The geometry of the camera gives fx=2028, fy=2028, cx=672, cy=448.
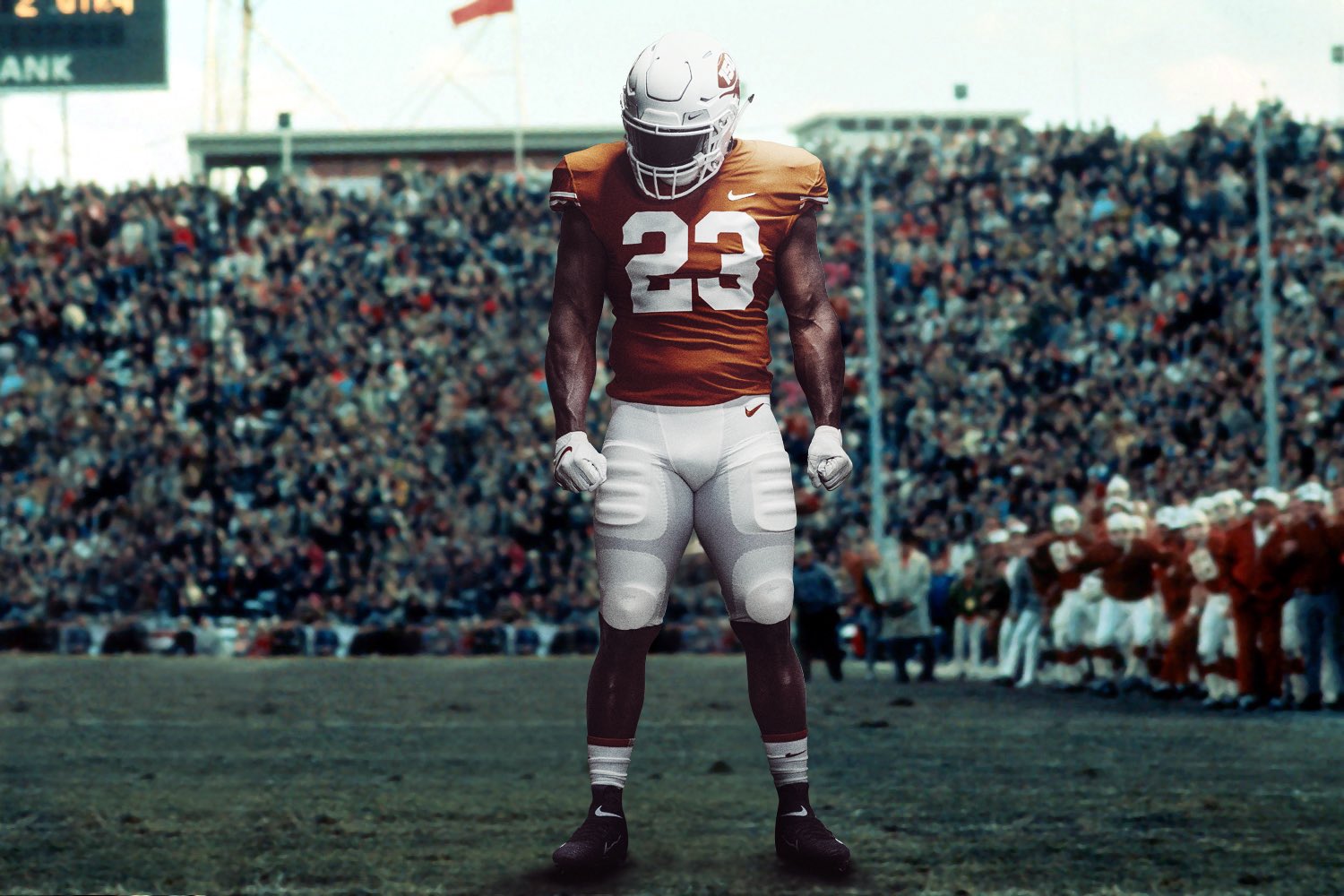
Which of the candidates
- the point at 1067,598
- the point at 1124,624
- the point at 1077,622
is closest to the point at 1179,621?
the point at 1124,624

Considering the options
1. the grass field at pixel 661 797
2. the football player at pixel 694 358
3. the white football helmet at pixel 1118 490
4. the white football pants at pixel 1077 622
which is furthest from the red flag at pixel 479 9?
the football player at pixel 694 358

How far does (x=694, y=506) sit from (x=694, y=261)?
63 cm

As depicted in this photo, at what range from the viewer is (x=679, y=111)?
4.74 metres

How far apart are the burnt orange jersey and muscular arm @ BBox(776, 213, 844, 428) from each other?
0.19 feet

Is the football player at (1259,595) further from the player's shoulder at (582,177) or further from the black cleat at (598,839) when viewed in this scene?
the player's shoulder at (582,177)

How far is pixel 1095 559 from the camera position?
1934 centimetres

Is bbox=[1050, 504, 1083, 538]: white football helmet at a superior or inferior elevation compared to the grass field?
superior

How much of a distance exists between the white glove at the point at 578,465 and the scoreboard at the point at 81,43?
59.1 ft

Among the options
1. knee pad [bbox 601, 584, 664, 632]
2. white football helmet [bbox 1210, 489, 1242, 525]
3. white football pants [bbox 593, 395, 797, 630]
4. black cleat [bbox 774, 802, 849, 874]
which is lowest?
black cleat [bbox 774, 802, 849, 874]

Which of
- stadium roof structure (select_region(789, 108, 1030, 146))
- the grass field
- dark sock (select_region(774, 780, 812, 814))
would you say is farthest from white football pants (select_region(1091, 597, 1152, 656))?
stadium roof structure (select_region(789, 108, 1030, 146))

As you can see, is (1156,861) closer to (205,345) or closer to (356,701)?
(356,701)

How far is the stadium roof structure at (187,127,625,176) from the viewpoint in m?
51.3

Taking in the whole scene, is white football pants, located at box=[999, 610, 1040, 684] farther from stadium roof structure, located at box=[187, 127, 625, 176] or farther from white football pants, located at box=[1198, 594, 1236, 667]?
stadium roof structure, located at box=[187, 127, 625, 176]

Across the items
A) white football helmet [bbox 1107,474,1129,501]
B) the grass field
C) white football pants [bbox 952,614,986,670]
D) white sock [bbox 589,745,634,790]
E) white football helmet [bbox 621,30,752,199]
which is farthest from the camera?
white football pants [bbox 952,614,986,670]
